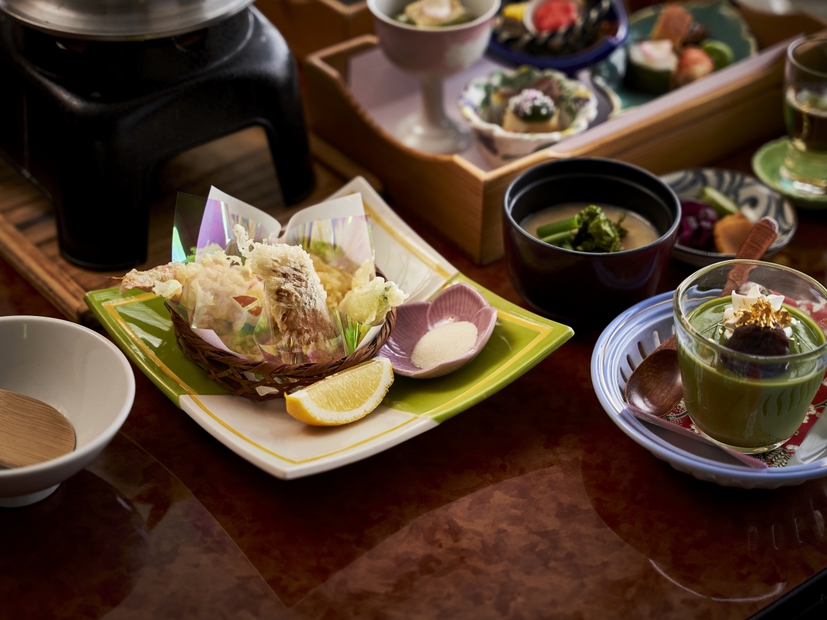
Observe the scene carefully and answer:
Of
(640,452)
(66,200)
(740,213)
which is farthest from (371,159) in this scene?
(640,452)

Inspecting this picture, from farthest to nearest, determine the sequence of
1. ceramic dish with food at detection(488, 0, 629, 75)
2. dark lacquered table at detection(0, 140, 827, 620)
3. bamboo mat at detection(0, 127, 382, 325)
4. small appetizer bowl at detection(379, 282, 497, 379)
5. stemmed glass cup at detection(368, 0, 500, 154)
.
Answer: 1. ceramic dish with food at detection(488, 0, 629, 75)
2. stemmed glass cup at detection(368, 0, 500, 154)
3. bamboo mat at detection(0, 127, 382, 325)
4. small appetizer bowl at detection(379, 282, 497, 379)
5. dark lacquered table at detection(0, 140, 827, 620)

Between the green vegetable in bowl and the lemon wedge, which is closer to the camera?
the lemon wedge

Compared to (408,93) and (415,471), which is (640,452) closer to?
(415,471)

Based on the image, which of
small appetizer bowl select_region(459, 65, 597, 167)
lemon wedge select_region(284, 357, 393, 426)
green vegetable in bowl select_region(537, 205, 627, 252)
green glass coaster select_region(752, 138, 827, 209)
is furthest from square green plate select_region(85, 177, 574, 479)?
green glass coaster select_region(752, 138, 827, 209)

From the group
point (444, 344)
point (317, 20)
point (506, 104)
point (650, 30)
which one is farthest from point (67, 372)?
point (650, 30)

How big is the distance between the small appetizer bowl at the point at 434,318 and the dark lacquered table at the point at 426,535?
0.36ft

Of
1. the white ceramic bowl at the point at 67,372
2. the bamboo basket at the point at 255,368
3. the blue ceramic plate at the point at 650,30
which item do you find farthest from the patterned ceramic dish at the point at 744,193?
the white ceramic bowl at the point at 67,372

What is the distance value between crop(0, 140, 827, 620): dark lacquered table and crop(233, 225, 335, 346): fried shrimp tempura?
0.17 meters

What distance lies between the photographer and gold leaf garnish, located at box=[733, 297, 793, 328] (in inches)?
35.7

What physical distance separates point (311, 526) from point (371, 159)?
2.51 ft

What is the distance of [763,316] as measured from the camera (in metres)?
0.91

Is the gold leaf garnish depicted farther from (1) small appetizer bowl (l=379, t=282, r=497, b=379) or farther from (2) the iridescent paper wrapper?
(2) the iridescent paper wrapper

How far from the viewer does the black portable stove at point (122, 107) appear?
3.80 feet

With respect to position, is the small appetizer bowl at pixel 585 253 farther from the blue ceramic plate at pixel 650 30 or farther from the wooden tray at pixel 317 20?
the wooden tray at pixel 317 20
